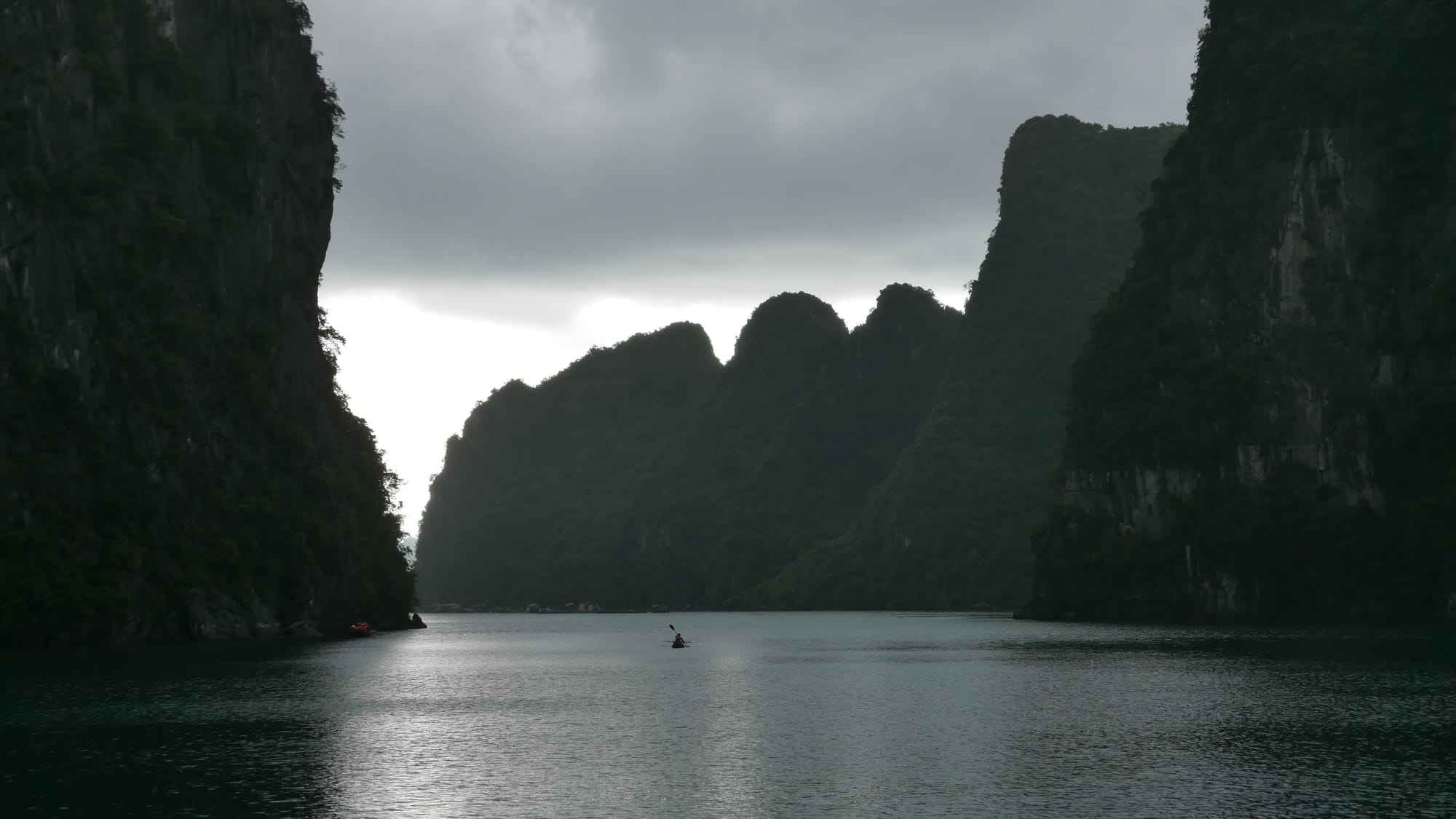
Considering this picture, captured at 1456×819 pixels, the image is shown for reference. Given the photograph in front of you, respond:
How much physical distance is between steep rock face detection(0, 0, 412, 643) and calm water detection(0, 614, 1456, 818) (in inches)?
450

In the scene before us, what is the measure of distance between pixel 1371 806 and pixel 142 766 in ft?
83.0

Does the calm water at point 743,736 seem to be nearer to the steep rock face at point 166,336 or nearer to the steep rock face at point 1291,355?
the steep rock face at point 166,336

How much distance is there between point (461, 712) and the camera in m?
45.2

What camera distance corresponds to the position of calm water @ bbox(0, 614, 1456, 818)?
87.6 ft

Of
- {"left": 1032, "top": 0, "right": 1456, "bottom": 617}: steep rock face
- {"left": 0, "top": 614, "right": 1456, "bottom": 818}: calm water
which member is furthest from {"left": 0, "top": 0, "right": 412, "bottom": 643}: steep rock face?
{"left": 1032, "top": 0, "right": 1456, "bottom": 617}: steep rock face

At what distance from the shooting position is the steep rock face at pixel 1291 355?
106 m

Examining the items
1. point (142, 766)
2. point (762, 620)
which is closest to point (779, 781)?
point (142, 766)

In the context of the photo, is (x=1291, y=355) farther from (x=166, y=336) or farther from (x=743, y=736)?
(x=743, y=736)

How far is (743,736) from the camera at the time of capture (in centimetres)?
3725

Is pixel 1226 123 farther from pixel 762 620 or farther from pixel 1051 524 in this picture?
pixel 762 620

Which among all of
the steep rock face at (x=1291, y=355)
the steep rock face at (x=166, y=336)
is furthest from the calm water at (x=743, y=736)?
the steep rock face at (x=1291, y=355)

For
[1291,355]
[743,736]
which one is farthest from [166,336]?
[1291,355]

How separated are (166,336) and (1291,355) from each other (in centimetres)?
8685

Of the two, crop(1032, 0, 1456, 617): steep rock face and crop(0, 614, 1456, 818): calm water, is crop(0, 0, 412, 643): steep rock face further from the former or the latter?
crop(1032, 0, 1456, 617): steep rock face
